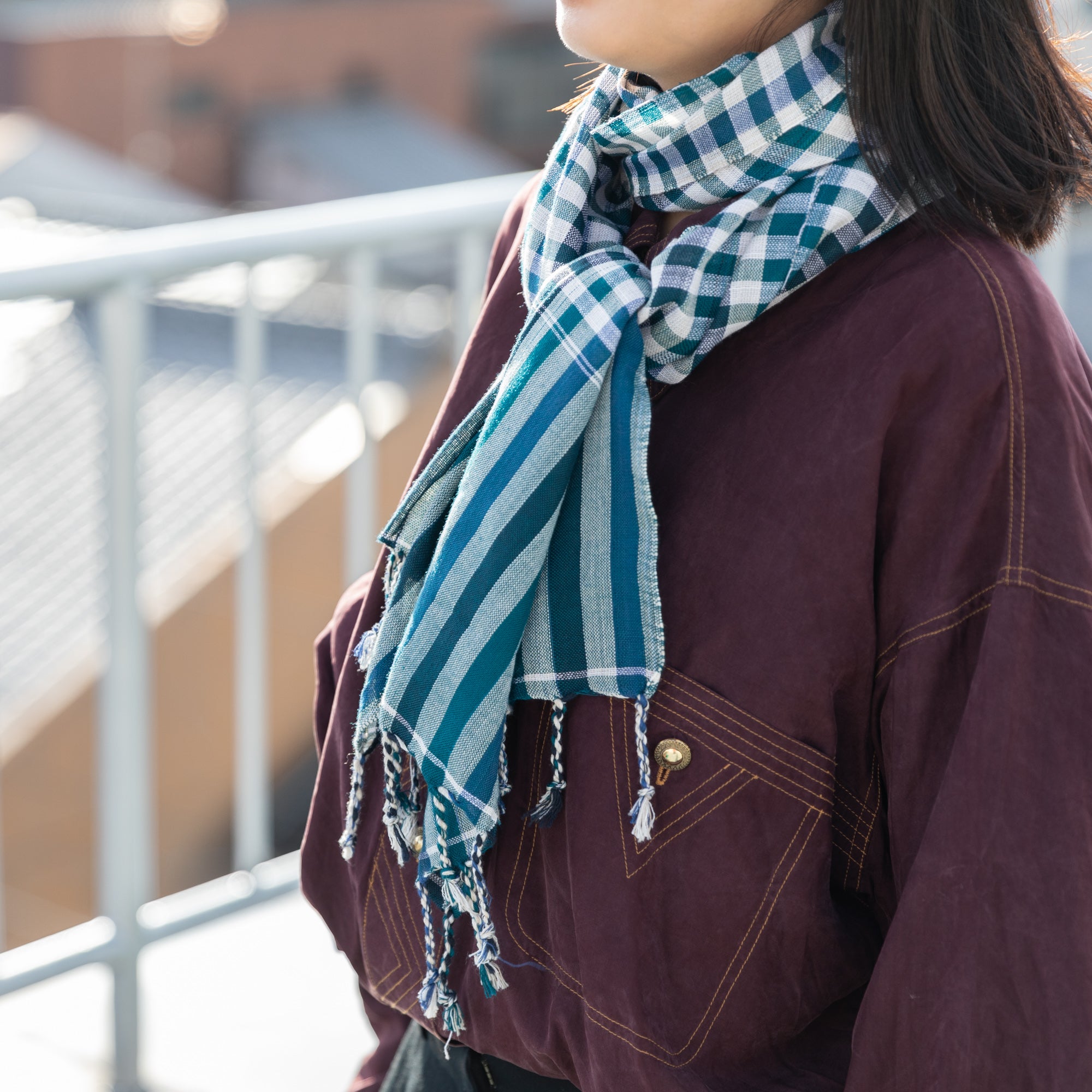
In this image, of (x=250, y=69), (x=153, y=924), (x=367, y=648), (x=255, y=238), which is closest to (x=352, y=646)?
(x=367, y=648)

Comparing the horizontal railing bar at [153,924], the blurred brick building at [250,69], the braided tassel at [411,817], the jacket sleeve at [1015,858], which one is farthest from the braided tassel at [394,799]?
the blurred brick building at [250,69]

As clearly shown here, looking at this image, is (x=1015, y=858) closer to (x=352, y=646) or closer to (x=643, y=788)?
(x=643, y=788)

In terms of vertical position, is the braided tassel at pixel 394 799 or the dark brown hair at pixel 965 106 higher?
the dark brown hair at pixel 965 106

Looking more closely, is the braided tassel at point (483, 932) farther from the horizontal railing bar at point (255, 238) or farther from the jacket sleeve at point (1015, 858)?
the horizontal railing bar at point (255, 238)

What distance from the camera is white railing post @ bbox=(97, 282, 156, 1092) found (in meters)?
1.78

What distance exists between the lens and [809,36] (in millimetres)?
937

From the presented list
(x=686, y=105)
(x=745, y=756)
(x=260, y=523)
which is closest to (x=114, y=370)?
(x=260, y=523)

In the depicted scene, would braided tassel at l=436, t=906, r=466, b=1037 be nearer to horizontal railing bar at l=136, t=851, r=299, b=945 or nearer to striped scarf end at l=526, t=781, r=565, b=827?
striped scarf end at l=526, t=781, r=565, b=827

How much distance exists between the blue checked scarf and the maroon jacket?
A: 0.04 m

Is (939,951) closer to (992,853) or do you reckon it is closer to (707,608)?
(992,853)

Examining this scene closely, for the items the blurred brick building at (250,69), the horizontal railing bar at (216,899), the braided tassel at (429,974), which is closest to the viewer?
the braided tassel at (429,974)

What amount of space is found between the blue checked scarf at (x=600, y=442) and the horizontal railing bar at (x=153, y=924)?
86 centimetres

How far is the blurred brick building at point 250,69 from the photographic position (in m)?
18.0

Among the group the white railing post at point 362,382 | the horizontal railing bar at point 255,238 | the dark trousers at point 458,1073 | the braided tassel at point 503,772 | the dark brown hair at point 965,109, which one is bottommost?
the dark trousers at point 458,1073
